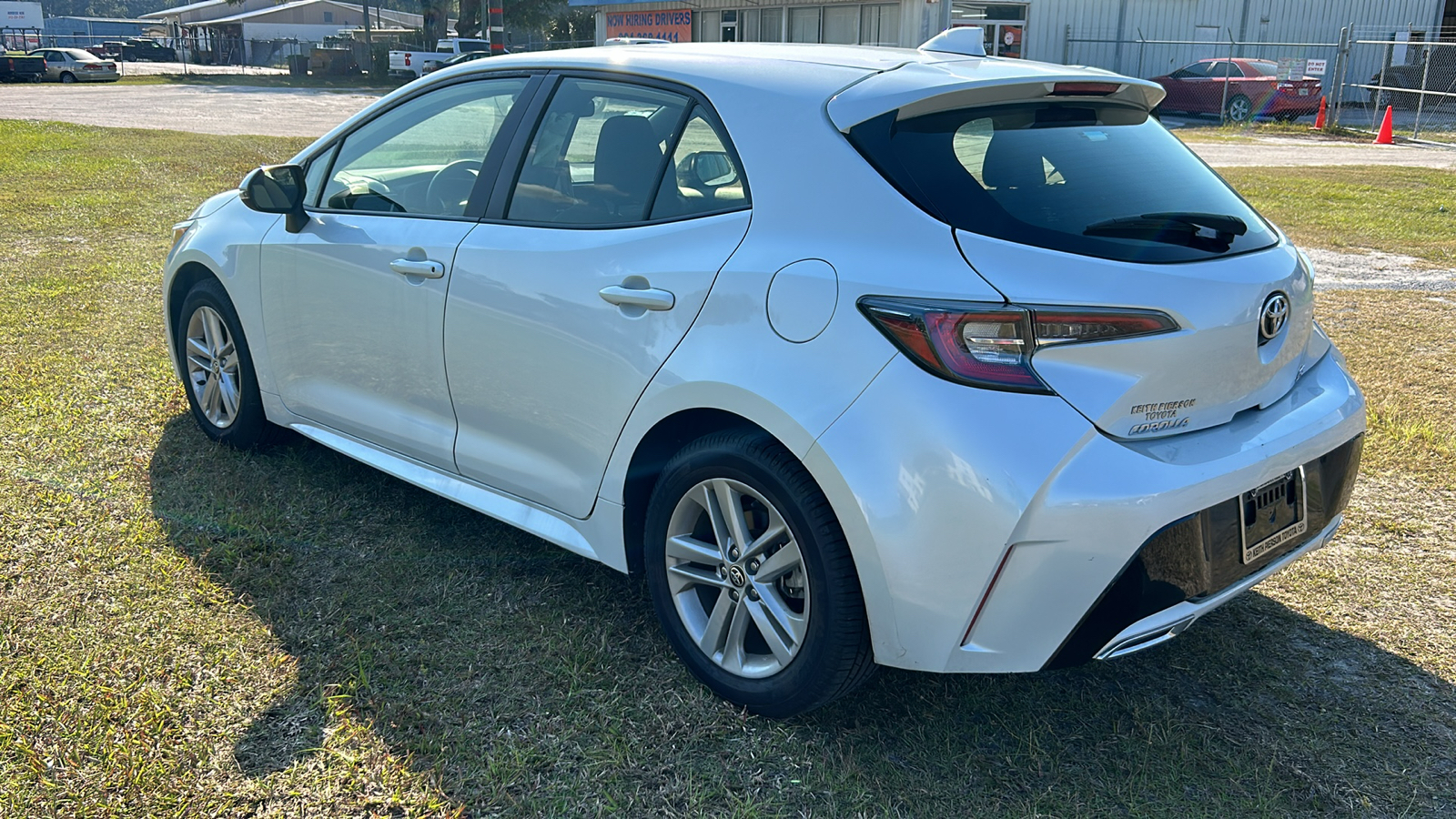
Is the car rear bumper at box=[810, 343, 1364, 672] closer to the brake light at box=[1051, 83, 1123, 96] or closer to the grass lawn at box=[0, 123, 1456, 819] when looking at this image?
the grass lawn at box=[0, 123, 1456, 819]

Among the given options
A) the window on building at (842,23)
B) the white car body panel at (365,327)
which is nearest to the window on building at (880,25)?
the window on building at (842,23)

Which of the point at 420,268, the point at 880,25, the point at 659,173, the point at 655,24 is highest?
the point at 655,24

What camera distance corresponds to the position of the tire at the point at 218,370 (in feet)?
14.6

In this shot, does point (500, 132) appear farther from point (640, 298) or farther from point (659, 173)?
point (640, 298)

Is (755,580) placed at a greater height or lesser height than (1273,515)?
lesser

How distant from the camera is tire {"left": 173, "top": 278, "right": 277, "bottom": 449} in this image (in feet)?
14.6

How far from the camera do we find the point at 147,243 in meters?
9.58

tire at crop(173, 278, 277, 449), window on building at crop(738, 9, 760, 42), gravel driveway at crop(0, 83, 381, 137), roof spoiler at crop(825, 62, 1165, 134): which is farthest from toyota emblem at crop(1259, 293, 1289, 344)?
window on building at crop(738, 9, 760, 42)

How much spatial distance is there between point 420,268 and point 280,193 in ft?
2.68

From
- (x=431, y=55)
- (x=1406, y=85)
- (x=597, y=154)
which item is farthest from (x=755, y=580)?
(x=431, y=55)

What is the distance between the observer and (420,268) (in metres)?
3.49

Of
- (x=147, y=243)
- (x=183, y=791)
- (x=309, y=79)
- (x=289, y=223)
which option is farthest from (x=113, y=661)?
(x=309, y=79)

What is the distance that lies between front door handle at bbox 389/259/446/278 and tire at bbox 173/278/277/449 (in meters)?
1.16

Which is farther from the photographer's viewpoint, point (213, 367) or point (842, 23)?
point (842, 23)
